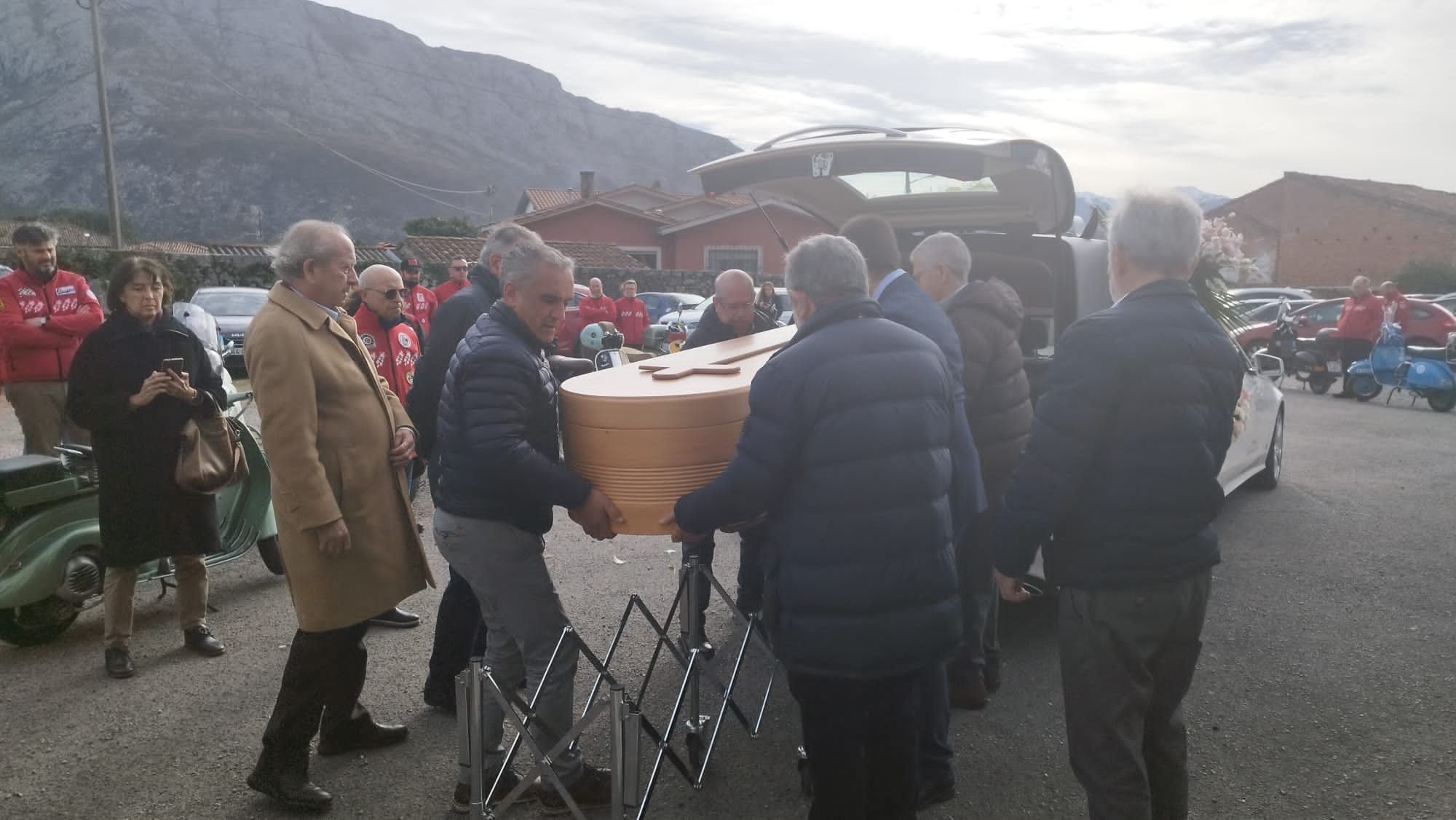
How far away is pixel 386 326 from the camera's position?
5.92 meters

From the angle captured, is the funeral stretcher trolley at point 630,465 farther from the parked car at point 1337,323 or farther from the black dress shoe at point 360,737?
the parked car at point 1337,323

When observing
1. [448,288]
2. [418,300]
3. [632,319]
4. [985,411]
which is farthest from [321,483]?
[632,319]

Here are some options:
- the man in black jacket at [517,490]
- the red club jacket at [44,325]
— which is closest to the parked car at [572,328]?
the red club jacket at [44,325]

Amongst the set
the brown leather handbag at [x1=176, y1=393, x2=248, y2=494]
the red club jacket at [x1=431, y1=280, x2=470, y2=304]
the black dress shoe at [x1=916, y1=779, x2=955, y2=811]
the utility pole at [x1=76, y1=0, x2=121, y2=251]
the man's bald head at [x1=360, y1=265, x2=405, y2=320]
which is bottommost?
the black dress shoe at [x1=916, y1=779, x2=955, y2=811]

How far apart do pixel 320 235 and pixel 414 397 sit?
1.33m

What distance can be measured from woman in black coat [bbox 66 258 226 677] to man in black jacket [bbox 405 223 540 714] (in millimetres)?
1144

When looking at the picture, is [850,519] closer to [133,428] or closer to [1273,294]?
[133,428]

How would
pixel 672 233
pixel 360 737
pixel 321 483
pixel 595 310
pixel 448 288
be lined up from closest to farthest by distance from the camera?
1. pixel 321 483
2. pixel 360 737
3. pixel 448 288
4. pixel 595 310
5. pixel 672 233

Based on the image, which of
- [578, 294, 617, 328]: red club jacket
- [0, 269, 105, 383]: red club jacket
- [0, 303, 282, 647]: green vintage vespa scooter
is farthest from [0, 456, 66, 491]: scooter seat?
[578, 294, 617, 328]: red club jacket

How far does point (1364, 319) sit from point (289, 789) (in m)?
17.6

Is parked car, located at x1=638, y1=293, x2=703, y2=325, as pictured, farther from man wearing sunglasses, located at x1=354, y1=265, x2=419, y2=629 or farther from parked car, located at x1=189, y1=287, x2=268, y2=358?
man wearing sunglasses, located at x1=354, y1=265, x2=419, y2=629

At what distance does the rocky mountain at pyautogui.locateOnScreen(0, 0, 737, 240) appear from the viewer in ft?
307

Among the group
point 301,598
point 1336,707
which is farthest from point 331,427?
point 1336,707

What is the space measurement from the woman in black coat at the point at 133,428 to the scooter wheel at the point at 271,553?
1181 mm
